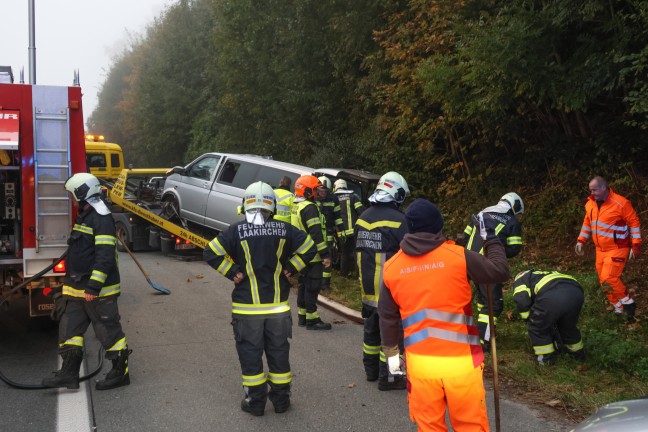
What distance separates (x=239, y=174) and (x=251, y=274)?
862cm

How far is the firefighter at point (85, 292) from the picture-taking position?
6305mm

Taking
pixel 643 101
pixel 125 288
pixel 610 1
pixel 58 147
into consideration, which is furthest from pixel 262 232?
pixel 125 288

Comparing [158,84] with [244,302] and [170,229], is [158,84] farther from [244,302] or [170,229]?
[244,302]

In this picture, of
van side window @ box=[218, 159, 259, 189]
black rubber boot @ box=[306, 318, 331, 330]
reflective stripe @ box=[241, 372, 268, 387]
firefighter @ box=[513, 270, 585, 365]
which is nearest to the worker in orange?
reflective stripe @ box=[241, 372, 268, 387]

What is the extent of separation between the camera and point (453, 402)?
12.2 feet

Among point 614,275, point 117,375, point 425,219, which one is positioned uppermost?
point 425,219

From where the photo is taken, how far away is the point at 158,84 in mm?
40125

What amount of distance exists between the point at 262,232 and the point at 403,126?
9.54 meters

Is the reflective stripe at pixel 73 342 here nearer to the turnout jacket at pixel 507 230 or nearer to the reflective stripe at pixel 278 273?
the reflective stripe at pixel 278 273

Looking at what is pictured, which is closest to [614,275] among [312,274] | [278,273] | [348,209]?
[312,274]

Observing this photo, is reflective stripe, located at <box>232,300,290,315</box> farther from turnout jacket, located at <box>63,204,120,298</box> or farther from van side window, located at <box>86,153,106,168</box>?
van side window, located at <box>86,153,106,168</box>

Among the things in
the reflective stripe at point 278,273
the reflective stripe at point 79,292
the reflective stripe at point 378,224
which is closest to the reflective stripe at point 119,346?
the reflective stripe at point 79,292

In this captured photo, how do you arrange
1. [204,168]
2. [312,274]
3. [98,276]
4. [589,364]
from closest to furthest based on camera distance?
[98,276] < [589,364] < [312,274] < [204,168]

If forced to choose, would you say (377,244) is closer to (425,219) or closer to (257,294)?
(257,294)
